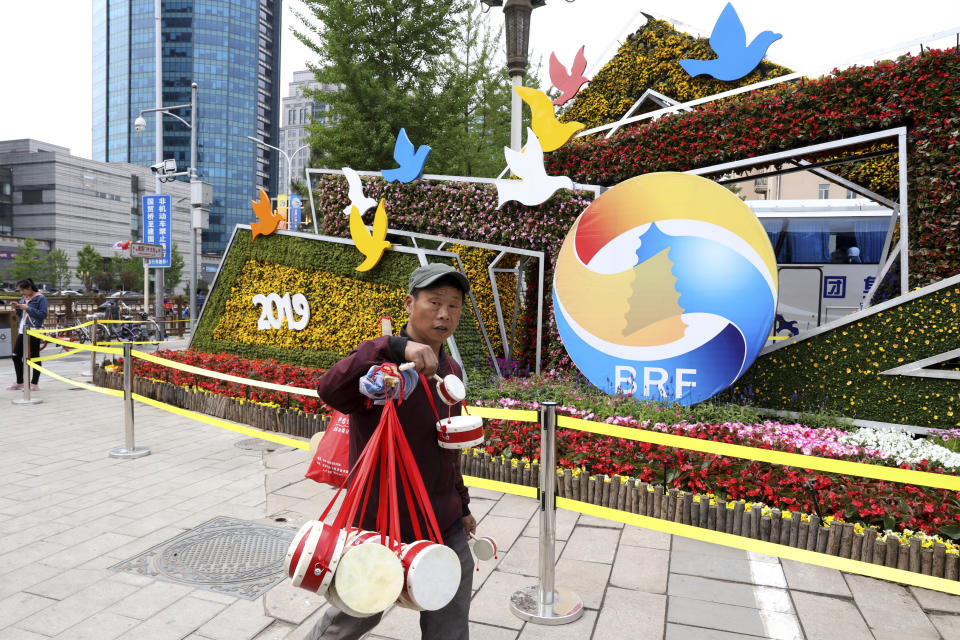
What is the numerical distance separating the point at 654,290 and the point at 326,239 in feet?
17.6

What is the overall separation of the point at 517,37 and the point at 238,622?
9.24m

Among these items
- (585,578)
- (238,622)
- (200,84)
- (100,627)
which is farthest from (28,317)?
(200,84)

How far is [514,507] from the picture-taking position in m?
5.35

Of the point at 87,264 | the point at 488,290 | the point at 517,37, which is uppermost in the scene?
the point at 517,37

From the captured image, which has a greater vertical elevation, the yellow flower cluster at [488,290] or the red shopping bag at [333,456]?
the yellow flower cluster at [488,290]

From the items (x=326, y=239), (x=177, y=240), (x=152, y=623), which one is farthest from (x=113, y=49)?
(x=152, y=623)

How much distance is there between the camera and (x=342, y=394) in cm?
216

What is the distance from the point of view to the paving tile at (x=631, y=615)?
10.8 feet

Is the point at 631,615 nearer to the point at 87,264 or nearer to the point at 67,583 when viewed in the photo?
the point at 67,583

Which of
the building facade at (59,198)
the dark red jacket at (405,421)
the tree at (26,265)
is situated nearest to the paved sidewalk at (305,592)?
the dark red jacket at (405,421)

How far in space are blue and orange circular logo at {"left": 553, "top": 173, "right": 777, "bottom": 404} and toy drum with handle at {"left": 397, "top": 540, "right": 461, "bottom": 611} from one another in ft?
18.5

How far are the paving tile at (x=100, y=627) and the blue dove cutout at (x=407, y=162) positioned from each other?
7570mm

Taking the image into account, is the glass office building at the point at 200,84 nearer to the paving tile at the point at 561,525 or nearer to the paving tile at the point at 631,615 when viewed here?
the paving tile at the point at 561,525

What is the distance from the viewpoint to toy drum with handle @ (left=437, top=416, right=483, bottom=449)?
2.21 metres
